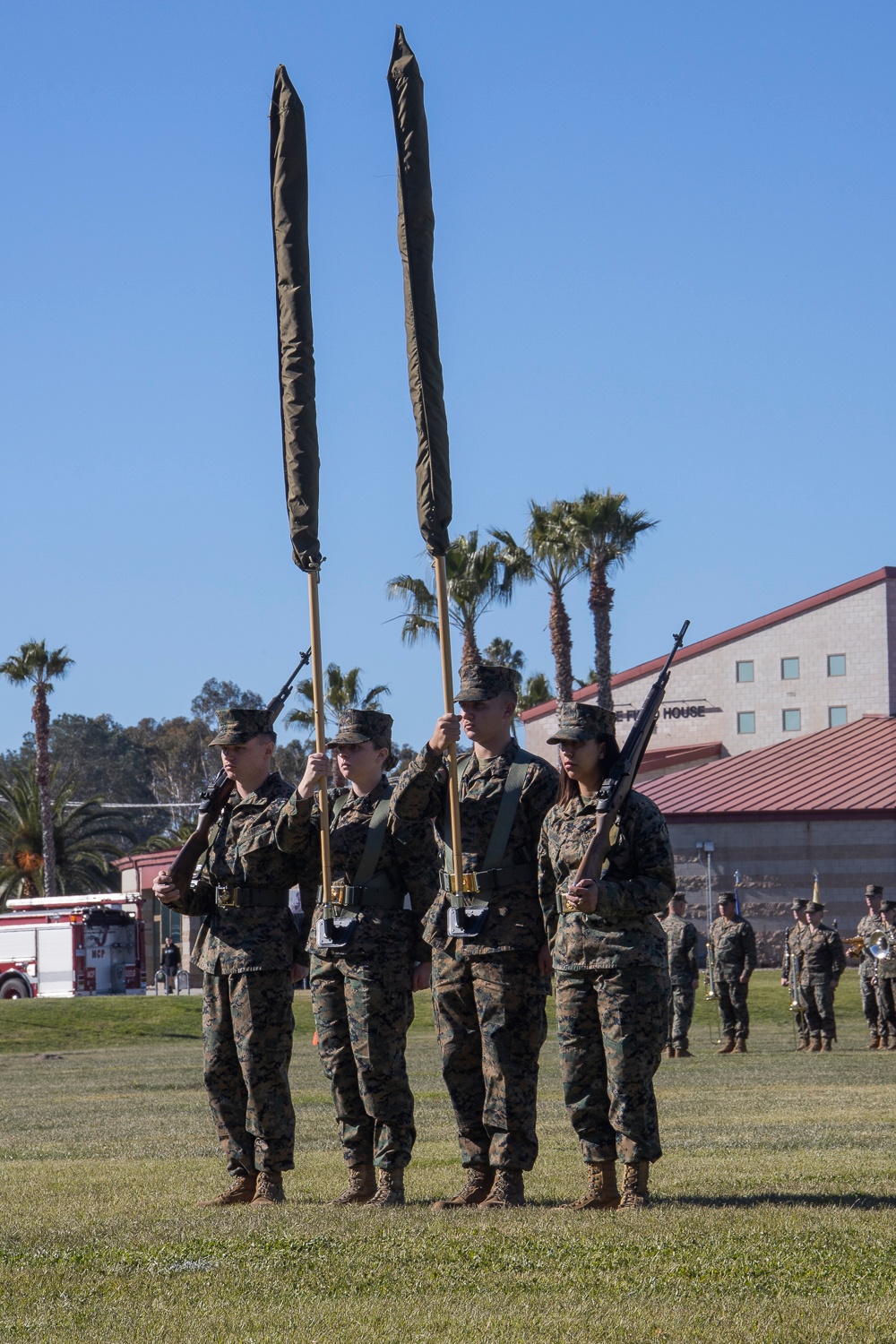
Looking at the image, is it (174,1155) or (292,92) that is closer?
(292,92)

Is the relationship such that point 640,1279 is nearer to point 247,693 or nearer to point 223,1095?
point 223,1095

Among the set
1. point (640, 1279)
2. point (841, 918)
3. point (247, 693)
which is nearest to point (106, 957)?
point (841, 918)

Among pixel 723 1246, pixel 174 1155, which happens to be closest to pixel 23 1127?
pixel 174 1155

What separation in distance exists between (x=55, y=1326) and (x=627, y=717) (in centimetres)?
5877

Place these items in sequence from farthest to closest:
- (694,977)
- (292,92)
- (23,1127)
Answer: (694,977) < (23,1127) < (292,92)

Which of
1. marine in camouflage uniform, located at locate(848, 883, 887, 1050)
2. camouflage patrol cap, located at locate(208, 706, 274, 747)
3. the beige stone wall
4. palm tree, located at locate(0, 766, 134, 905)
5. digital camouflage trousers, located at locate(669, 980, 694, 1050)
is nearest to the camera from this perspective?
camouflage patrol cap, located at locate(208, 706, 274, 747)

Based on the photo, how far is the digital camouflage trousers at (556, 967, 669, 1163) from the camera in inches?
306

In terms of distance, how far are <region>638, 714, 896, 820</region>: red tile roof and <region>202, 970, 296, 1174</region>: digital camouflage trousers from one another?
1460 inches

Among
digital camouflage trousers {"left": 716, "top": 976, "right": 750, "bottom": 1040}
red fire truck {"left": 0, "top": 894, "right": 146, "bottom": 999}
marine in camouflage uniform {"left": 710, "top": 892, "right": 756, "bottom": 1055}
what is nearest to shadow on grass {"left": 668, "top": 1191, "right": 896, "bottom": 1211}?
marine in camouflage uniform {"left": 710, "top": 892, "right": 756, "bottom": 1055}

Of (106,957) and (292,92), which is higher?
(292,92)

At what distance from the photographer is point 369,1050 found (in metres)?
8.30

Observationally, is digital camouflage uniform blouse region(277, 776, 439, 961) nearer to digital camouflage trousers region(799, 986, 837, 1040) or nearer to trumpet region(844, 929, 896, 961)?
digital camouflage trousers region(799, 986, 837, 1040)

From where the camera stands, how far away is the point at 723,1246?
6645 mm

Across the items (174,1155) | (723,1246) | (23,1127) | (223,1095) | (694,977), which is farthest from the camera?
(694,977)
